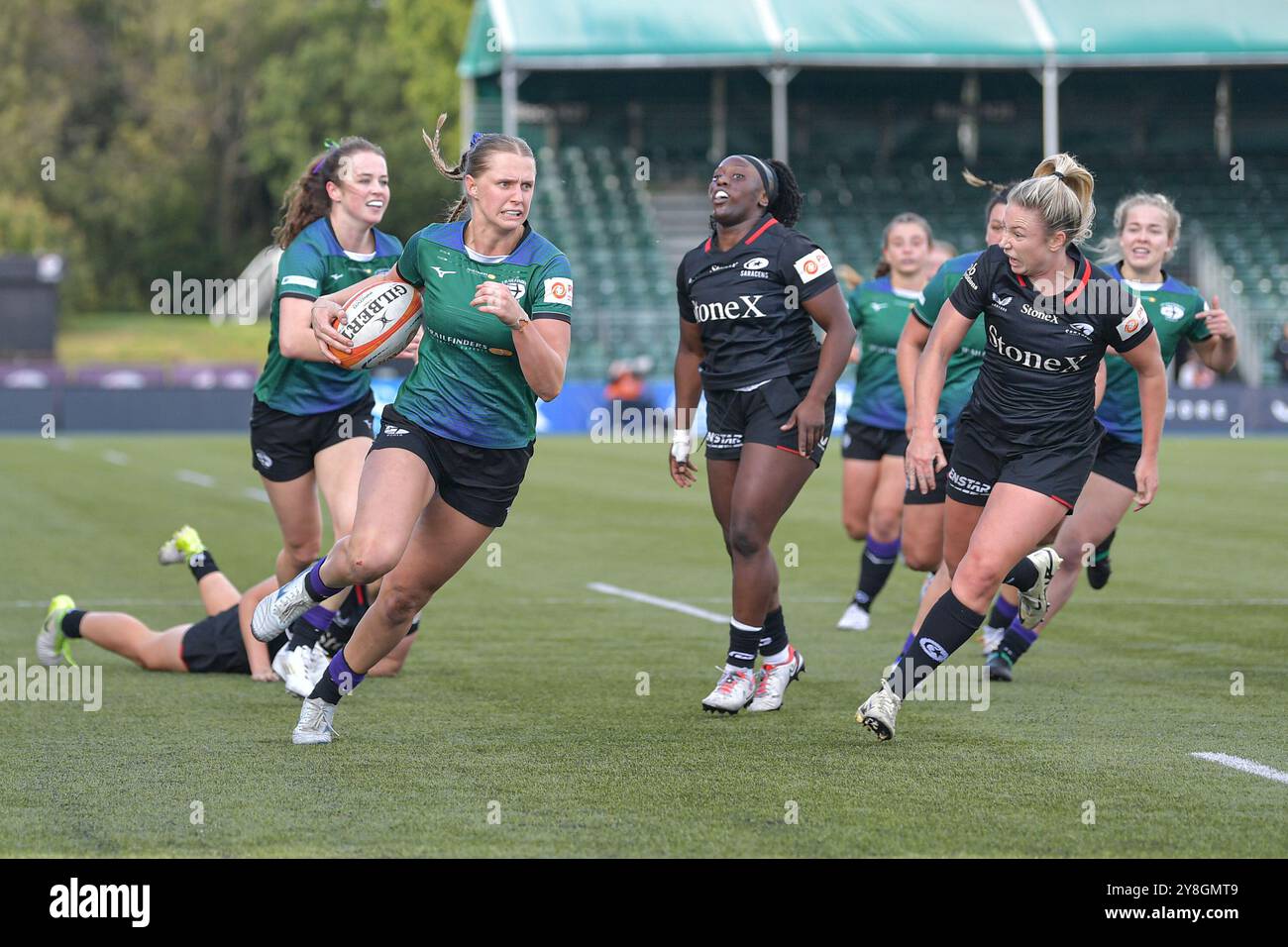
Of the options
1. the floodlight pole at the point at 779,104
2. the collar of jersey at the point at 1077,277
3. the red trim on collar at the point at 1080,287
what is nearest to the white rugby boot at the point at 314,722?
the collar of jersey at the point at 1077,277

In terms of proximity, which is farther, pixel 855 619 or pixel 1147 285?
pixel 855 619

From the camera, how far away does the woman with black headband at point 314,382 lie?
815cm

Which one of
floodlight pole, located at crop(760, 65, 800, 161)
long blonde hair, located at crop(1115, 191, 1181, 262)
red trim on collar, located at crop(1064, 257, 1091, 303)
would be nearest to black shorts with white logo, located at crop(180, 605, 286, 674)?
red trim on collar, located at crop(1064, 257, 1091, 303)

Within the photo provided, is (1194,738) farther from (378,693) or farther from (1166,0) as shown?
(1166,0)

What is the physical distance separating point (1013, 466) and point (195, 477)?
18.6 m

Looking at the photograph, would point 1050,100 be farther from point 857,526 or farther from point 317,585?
point 317,585

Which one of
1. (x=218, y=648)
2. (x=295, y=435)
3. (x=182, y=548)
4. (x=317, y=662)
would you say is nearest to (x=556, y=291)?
(x=295, y=435)

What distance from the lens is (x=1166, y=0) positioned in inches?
1610

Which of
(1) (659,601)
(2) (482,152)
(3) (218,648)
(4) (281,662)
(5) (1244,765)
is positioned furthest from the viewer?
(1) (659,601)

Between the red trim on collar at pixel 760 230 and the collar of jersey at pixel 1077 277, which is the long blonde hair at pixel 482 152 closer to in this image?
the red trim on collar at pixel 760 230

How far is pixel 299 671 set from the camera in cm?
809

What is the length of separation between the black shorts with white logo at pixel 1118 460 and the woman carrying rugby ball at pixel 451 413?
3358 mm
